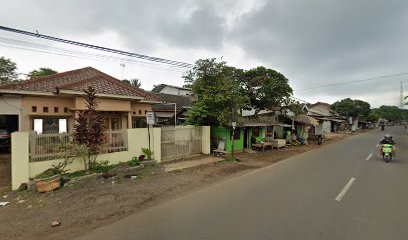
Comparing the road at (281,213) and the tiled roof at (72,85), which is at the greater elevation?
the tiled roof at (72,85)

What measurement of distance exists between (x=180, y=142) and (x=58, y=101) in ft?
23.1

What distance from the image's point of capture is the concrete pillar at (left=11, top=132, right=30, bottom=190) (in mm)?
8531

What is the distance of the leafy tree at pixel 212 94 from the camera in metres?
16.1

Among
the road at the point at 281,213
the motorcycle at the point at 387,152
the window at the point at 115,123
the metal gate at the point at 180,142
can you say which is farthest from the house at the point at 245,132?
the motorcycle at the point at 387,152

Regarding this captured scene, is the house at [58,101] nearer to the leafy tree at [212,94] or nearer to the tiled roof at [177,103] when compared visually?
the leafy tree at [212,94]

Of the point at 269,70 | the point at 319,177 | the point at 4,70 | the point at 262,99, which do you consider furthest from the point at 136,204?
the point at 4,70

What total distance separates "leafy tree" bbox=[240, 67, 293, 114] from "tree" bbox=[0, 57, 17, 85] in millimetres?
26827

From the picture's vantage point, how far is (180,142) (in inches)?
589

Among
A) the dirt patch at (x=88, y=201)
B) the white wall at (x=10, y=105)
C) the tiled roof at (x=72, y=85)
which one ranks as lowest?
the dirt patch at (x=88, y=201)

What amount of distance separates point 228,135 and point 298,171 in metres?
6.72

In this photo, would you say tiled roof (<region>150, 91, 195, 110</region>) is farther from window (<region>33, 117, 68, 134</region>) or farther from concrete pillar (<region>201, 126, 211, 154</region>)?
window (<region>33, 117, 68, 134</region>)

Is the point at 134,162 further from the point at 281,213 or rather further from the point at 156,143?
the point at 281,213

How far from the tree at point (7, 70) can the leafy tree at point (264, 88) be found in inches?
1056

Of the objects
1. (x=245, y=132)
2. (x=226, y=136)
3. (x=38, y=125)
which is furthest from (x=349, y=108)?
(x=38, y=125)
